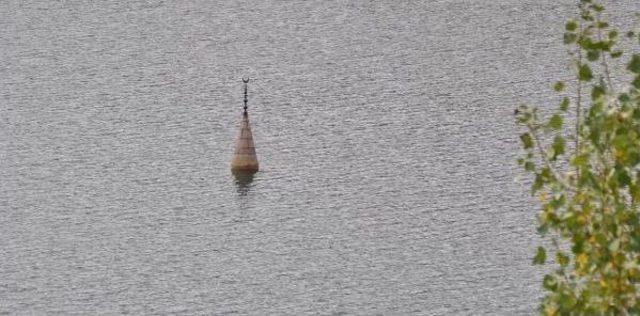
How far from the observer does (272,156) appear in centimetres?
1827

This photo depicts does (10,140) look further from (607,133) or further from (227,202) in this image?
(607,133)

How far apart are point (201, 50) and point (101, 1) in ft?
10.2

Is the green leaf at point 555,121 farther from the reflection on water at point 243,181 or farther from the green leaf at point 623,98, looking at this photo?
the reflection on water at point 243,181

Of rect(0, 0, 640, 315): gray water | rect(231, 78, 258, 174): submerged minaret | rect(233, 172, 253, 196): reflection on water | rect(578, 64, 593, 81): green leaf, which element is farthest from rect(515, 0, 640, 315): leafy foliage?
rect(231, 78, 258, 174): submerged minaret

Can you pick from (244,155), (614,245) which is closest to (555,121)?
(614,245)

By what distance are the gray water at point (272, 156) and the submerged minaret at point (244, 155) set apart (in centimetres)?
17

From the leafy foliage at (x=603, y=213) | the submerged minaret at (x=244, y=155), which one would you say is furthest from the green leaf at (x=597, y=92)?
the submerged minaret at (x=244, y=155)

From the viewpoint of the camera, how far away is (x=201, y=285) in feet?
48.6

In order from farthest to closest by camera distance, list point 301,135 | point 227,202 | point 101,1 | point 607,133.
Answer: point 101,1 < point 301,135 < point 227,202 < point 607,133

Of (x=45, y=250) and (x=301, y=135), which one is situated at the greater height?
(x=301, y=135)

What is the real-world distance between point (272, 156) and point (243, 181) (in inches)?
24.9

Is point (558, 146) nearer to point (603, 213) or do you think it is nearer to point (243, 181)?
point (603, 213)

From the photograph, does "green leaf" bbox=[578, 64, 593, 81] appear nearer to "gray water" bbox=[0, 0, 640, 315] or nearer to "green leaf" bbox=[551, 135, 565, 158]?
"green leaf" bbox=[551, 135, 565, 158]

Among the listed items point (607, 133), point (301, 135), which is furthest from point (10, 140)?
point (607, 133)
